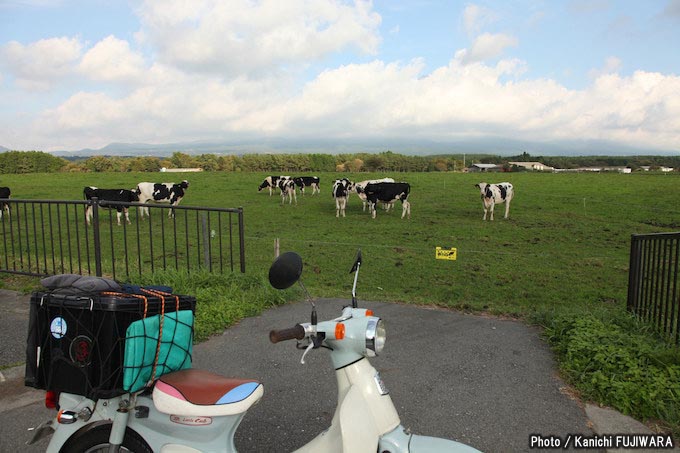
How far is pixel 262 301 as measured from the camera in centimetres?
661

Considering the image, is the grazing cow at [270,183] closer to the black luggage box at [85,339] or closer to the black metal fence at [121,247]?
the black metal fence at [121,247]

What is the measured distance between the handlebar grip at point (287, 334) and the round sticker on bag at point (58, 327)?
3.38ft

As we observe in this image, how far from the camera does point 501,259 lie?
1206 centimetres

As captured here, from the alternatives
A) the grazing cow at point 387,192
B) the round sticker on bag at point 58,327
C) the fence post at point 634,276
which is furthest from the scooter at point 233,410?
the grazing cow at point 387,192

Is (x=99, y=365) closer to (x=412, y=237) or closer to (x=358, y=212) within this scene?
(x=412, y=237)

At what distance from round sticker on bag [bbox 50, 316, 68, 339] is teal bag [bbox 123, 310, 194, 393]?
31 centimetres

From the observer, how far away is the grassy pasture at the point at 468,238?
9.12 metres

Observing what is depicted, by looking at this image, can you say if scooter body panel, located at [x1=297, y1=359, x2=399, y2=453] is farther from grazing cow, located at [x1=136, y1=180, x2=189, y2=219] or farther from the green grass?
grazing cow, located at [x1=136, y1=180, x2=189, y2=219]

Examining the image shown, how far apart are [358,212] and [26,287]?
52.9 ft

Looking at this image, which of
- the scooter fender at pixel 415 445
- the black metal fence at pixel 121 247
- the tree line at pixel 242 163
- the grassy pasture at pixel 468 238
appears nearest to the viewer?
the scooter fender at pixel 415 445

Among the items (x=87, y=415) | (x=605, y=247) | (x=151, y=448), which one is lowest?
(x=605, y=247)

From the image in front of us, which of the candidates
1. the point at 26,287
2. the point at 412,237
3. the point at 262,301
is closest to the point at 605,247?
the point at 412,237

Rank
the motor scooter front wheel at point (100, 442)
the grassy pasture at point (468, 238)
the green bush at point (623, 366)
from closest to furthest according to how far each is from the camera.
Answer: the motor scooter front wheel at point (100, 442) → the green bush at point (623, 366) → the grassy pasture at point (468, 238)

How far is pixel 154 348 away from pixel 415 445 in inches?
51.9
